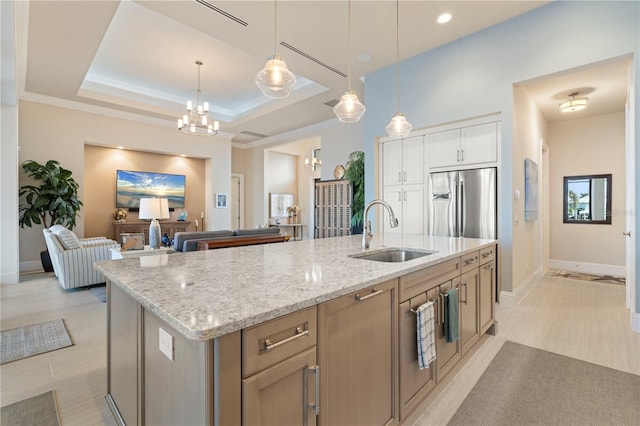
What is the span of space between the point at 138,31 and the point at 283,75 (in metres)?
3.11

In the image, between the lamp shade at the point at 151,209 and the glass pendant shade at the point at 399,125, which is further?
the lamp shade at the point at 151,209

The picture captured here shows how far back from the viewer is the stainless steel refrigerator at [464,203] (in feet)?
12.1

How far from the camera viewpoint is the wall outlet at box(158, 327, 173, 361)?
0.98 metres

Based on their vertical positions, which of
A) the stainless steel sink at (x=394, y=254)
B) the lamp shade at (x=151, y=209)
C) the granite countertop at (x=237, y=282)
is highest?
the lamp shade at (x=151, y=209)

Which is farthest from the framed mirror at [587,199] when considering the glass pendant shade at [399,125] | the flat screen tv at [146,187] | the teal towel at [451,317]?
the flat screen tv at [146,187]

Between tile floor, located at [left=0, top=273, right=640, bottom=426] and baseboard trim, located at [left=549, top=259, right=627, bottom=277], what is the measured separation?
1.07 metres

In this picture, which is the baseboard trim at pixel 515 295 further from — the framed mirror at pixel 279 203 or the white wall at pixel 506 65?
the framed mirror at pixel 279 203

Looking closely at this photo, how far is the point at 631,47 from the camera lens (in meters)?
2.81

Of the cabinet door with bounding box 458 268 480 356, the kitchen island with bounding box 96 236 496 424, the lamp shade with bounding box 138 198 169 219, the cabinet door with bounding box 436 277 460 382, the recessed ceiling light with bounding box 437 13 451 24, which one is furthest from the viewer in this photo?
the lamp shade with bounding box 138 198 169 219

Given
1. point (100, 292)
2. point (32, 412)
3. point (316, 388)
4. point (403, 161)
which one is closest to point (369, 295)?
point (316, 388)

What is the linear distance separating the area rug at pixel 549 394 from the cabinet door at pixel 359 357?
2.13 feet

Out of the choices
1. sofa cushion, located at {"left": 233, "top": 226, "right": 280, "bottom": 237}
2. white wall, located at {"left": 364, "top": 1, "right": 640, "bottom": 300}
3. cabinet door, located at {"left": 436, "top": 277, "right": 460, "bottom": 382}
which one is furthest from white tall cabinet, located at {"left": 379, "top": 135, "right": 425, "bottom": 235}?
cabinet door, located at {"left": 436, "top": 277, "right": 460, "bottom": 382}

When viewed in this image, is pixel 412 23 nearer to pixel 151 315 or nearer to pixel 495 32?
pixel 495 32

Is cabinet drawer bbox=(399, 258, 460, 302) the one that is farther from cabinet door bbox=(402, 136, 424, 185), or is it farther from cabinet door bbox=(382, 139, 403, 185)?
cabinet door bbox=(382, 139, 403, 185)
